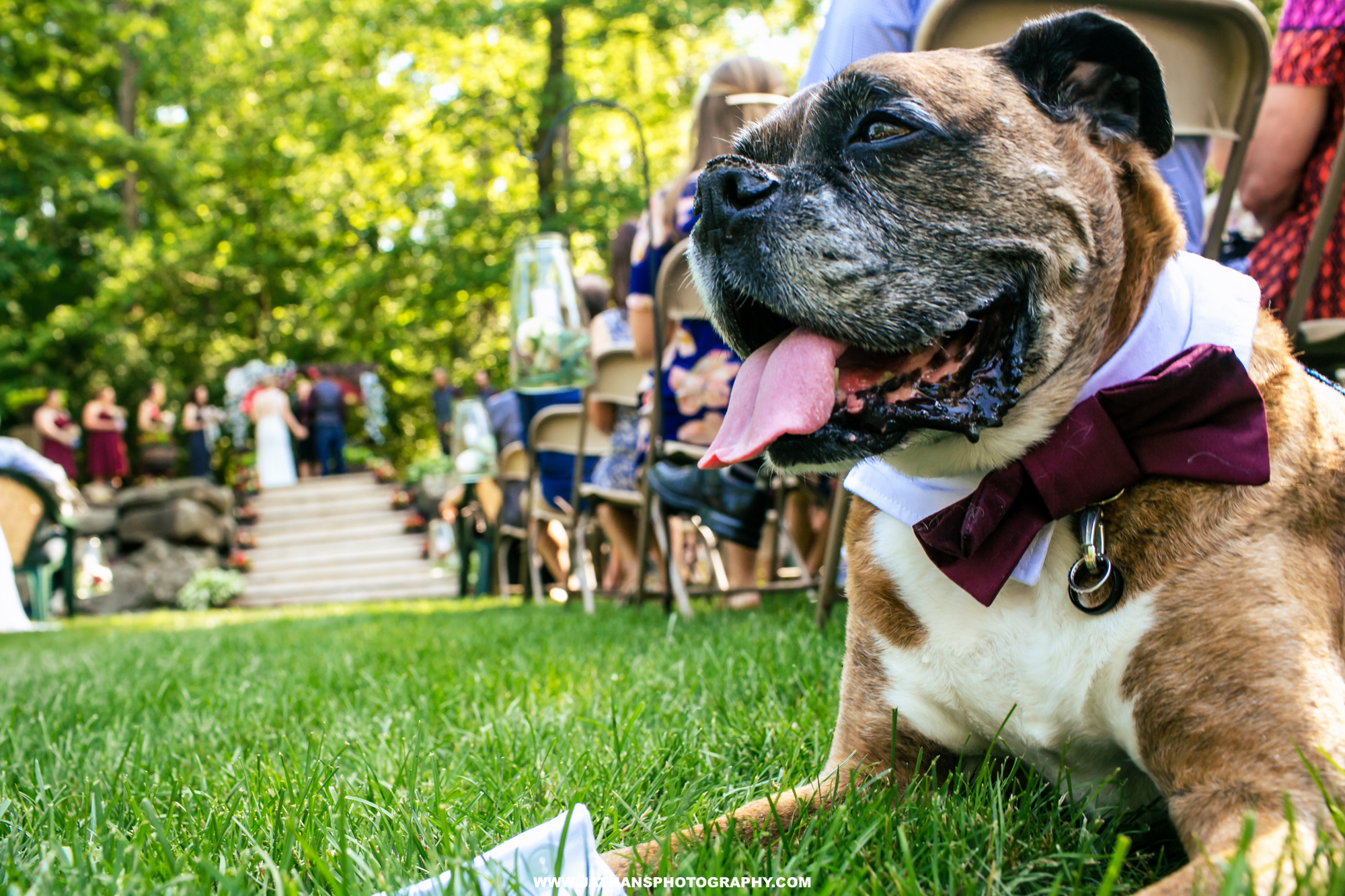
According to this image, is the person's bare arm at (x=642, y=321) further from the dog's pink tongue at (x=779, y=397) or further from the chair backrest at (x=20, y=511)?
the chair backrest at (x=20, y=511)

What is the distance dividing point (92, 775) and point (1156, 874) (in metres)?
1.96

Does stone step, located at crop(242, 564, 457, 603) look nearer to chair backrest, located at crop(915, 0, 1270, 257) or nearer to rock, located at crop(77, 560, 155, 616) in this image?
rock, located at crop(77, 560, 155, 616)

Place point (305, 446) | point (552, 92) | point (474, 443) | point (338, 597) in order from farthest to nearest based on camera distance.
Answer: point (305, 446) → point (338, 597) → point (552, 92) → point (474, 443)

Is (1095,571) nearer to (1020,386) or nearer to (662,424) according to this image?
(1020,386)

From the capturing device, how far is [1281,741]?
3.93 feet

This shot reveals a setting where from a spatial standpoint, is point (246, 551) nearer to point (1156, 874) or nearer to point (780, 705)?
point (780, 705)

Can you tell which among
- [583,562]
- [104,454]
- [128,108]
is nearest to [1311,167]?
[583,562]

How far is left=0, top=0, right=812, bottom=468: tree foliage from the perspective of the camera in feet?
49.3

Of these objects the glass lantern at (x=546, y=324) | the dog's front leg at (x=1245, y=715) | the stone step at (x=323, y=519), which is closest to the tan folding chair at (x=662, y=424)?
the glass lantern at (x=546, y=324)

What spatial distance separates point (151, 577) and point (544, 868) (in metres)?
16.0

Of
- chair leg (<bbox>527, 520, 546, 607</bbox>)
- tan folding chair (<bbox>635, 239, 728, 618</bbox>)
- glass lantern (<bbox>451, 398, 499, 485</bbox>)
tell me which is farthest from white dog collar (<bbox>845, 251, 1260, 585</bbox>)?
glass lantern (<bbox>451, 398, 499, 485</bbox>)

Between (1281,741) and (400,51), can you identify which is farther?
(400,51)

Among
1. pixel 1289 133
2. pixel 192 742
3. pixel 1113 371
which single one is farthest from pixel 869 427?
pixel 1289 133

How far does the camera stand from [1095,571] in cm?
139
